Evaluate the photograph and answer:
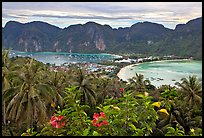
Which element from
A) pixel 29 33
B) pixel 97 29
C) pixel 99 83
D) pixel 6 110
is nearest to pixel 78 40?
pixel 97 29

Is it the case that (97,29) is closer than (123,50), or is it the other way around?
(123,50)

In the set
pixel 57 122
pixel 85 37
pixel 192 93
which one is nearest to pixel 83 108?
pixel 57 122

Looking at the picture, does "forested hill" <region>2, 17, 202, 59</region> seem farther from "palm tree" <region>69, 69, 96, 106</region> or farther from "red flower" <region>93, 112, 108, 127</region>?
"red flower" <region>93, 112, 108, 127</region>

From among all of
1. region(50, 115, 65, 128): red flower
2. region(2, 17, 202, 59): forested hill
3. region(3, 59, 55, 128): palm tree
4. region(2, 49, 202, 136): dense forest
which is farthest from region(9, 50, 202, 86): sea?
region(2, 17, 202, 59): forested hill

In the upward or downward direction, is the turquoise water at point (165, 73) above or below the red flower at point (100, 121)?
below

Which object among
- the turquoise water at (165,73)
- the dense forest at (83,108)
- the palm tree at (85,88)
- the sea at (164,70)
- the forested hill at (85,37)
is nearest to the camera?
the dense forest at (83,108)

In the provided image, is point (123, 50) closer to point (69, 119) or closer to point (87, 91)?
point (87, 91)

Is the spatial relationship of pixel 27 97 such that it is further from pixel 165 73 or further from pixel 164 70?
pixel 164 70

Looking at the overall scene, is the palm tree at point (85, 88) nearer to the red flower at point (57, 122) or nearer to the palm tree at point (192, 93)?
the palm tree at point (192, 93)

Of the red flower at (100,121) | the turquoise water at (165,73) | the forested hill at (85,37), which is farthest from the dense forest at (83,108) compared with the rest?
the forested hill at (85,37)
